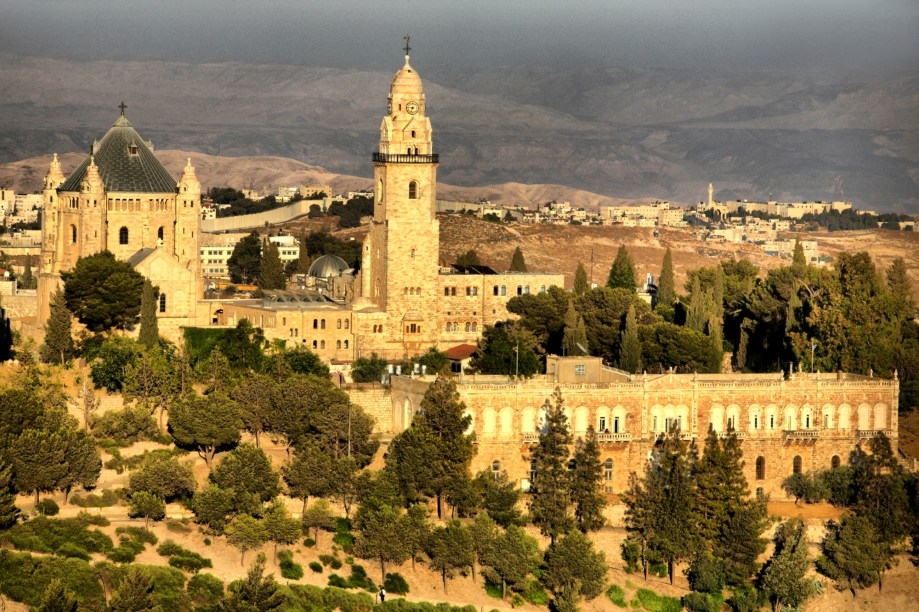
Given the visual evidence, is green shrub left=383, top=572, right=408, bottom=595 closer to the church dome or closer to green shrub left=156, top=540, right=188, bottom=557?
green shrub left=156, top=540, right=188, bottom=557

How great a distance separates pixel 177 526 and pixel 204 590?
5.72 metres

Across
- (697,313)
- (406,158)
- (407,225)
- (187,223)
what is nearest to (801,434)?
(697,313)

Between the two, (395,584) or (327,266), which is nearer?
(395,584)

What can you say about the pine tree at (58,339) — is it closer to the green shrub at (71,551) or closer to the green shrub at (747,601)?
the green shrub at (71,551)

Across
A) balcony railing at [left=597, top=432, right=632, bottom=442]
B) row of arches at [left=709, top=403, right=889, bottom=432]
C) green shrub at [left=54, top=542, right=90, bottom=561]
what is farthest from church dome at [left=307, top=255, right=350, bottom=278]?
green shrub at [left=54, top=542, right=90, bottom=561]

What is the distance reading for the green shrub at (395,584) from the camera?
81.1m

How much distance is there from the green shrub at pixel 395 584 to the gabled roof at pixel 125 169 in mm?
40565

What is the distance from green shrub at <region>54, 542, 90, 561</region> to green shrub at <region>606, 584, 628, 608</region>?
23.3m

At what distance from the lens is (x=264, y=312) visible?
107m

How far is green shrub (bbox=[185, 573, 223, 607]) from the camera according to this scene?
245ft

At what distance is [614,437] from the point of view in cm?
9088

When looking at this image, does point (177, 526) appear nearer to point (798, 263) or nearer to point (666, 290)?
point (666, 290)

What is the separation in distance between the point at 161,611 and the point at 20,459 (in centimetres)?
1174

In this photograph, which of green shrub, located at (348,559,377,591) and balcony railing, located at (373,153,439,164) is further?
balcony railing, located at (373,153,439,164)
